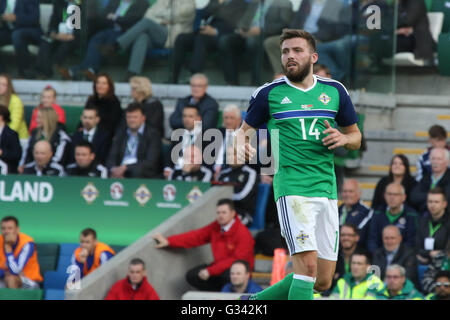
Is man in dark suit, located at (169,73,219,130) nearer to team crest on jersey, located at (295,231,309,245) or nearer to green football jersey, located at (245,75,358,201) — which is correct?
green football jersey, located at (245,75,358,201)

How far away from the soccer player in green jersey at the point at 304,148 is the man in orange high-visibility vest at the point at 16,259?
4.58 meters

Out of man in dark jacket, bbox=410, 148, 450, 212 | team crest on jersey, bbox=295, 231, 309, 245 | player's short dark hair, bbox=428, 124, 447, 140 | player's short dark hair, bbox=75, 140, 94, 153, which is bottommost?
team crest on jersey, bbox=295, 231, 309, 245

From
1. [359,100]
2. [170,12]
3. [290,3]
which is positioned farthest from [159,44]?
[359,100]

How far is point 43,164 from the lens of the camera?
1259 cm

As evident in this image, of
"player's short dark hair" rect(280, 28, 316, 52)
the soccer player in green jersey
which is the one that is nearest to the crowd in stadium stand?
the soccer player in green jersey

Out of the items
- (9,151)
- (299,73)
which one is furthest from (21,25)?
(299,73)

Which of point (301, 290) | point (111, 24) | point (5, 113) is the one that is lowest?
point (301, 290)

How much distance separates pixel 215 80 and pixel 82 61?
6.36ft

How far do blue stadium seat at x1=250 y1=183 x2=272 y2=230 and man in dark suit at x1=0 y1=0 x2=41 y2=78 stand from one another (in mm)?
4907

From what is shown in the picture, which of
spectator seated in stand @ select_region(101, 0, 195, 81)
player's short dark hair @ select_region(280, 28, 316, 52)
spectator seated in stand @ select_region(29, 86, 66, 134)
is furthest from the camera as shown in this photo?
spectator seated in stand @ select_region(101, 0, 195, 81)

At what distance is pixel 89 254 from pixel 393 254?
3.17 metres

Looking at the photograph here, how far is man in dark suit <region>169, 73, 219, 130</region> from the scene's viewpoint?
500 inches

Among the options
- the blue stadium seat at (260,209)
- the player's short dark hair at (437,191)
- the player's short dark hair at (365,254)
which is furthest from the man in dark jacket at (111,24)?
the player's short dark hair at (365,254)

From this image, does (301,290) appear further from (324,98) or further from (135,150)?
(135,150)
